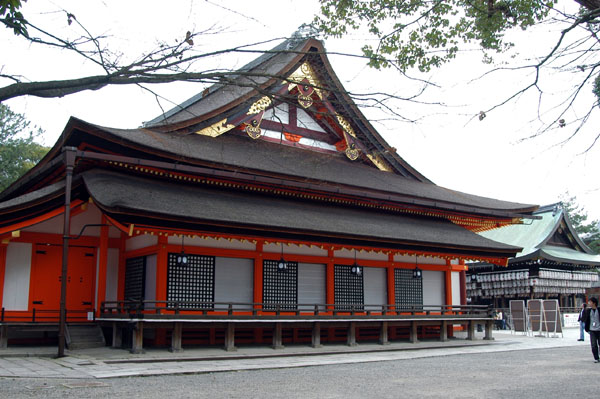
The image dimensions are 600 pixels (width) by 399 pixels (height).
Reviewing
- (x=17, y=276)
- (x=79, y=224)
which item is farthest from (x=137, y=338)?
(x=79, y=224)

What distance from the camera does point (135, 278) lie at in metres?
17.3

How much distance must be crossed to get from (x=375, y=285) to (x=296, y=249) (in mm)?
3666

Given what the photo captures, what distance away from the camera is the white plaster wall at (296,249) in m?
18.2

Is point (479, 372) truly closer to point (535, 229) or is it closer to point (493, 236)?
point (535, 229)

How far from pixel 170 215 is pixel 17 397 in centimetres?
642

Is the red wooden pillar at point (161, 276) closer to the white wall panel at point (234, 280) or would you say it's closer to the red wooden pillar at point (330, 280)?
the white wall panel at point (234, 280)

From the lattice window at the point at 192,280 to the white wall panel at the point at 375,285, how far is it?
607 centimetres

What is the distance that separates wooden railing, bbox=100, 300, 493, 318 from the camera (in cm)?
1486

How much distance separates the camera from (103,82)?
603cm

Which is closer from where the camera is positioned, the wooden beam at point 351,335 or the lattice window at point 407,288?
the wooden beam at point 351,335

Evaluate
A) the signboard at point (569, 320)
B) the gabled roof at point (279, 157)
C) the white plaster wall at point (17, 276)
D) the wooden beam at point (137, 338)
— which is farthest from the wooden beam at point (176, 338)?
the signboard at point (569, 320)

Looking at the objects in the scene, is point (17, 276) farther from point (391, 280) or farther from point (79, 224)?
point (391, 280)

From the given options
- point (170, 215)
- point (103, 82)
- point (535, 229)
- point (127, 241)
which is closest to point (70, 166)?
point (170, 215)

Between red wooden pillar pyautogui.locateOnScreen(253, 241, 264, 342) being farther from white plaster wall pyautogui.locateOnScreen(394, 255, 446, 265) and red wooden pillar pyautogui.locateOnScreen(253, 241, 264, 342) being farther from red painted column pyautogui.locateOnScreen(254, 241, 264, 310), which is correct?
white plaster wall pyautogui.locateOnScreen(394, 255, 446, 265)
